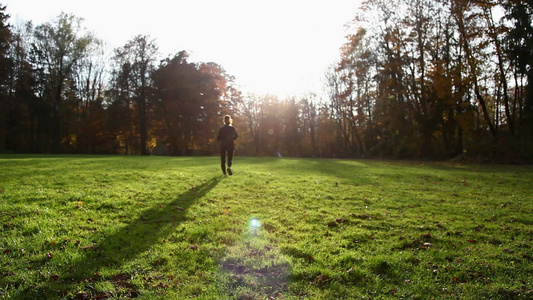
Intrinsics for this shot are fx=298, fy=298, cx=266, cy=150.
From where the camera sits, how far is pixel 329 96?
55.8 m

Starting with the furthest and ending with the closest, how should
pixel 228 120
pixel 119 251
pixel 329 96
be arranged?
pixel 329 96 → pixel 228 120 → pixel 119 251

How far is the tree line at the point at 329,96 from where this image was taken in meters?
28.3

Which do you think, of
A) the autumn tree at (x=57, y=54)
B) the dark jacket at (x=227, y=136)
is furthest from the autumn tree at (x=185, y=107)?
the dark jacket at (x=227, y=136)

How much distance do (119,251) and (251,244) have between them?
222 centimetres

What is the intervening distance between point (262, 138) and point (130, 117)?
25.7m

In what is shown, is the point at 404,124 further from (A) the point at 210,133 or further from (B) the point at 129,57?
(B) the point at 129,57

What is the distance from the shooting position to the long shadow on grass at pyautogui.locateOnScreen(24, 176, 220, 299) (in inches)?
149

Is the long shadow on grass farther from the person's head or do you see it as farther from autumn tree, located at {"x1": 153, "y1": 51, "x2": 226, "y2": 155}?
autumn tree, located at {"x1": 153, "y1": 51, "x2": 226, "y2": 155}

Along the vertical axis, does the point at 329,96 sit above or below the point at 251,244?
above

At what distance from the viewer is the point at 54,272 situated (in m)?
4.06

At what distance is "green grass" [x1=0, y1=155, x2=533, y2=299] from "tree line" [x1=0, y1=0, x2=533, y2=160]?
23.8 metres

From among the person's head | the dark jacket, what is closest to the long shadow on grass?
the dark jacket

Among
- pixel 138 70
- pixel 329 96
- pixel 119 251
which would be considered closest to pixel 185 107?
pixel 138 70

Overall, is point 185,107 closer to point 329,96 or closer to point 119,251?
point 329,96
